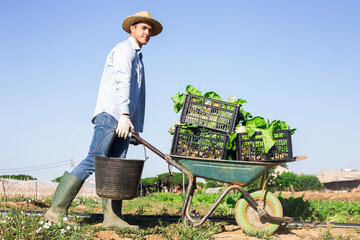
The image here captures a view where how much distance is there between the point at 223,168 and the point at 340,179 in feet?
113

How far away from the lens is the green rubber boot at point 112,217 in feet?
12.9

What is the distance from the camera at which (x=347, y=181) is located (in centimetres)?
3488

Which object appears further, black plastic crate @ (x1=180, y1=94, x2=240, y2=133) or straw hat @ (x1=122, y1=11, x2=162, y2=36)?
straw hat @ (x1=122, y1=11, x2=162, y2=36)

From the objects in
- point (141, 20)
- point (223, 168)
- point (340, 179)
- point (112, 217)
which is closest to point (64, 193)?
point (112, 217)

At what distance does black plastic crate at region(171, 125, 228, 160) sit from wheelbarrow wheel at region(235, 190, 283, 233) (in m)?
0.73

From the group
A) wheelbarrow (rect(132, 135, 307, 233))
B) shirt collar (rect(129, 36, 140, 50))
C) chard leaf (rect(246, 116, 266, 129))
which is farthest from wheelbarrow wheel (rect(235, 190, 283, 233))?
shirt collar (rect(129, 36, 140, 50))

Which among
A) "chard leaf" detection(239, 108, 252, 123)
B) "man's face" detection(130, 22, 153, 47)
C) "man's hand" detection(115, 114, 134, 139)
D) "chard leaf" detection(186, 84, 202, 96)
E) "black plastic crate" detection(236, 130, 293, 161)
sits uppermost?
"man's face" detection(130, 22, 153, 47)

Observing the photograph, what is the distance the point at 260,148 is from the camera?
394 centimetres

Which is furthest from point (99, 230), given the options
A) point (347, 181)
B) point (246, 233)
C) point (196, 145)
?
point (347, 181)

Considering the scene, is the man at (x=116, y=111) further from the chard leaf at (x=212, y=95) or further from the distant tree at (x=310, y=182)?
the distant tree at (x=310, y=182)

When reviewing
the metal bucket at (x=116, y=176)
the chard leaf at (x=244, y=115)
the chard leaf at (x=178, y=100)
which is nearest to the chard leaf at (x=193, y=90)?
the chard leaf at (x=178, y=100)

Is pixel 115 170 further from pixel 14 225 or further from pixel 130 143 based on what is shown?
pixel 14 225

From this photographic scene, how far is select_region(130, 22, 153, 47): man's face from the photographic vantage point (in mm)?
4148

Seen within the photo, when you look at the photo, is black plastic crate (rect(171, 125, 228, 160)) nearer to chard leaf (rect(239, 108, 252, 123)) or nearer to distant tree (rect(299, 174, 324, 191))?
chard leaf (rect(239, 108, 252, 123))
